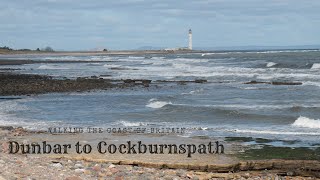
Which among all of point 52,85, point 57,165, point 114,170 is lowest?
point 52,85

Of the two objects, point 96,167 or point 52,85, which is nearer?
point 96,167

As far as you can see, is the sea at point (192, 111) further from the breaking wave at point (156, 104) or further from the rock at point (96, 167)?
the rock at point (96, 167)

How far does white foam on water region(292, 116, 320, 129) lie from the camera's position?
19.2 metres

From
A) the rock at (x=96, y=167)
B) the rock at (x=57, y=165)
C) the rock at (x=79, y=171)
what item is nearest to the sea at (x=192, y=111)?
the rock at (x=96, y=167)

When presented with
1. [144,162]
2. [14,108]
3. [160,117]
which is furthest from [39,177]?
[14,108]

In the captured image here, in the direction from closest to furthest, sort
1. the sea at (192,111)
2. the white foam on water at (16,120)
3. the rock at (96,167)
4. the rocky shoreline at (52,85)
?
the rock at (96,167), the sea at (192,111), the white foam on water at (16,120), the rocky shoreline at (52,85)

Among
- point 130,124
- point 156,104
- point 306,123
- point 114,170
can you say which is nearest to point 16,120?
point 130,124

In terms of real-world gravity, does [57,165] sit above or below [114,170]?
above

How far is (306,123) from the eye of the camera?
1948 cm

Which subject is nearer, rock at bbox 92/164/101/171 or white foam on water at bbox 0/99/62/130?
rock at bbox 92/164/101/171

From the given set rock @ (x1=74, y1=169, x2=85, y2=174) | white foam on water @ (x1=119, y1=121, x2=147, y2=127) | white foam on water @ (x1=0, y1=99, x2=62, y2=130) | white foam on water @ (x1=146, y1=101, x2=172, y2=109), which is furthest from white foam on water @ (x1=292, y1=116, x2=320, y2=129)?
rock @ (x1=74, y1=169, x2=85, y2=174)

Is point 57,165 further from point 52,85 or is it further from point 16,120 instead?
point 52,85

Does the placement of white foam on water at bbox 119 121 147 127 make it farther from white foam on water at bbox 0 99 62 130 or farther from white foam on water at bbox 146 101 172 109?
white foam on water at bbox 146 101 172 109

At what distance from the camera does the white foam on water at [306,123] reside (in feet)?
62.8
